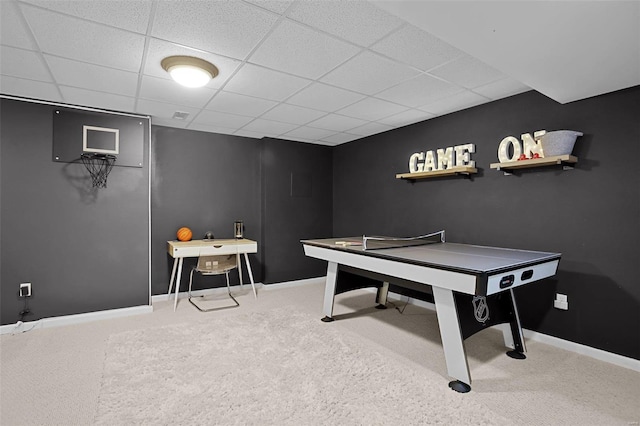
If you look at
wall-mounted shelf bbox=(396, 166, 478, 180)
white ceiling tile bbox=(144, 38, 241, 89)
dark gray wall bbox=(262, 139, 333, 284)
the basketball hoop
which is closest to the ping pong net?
wall-mounted shelf bbox=(396, 166, 478, 180)

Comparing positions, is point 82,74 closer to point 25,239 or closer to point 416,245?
point 25,239

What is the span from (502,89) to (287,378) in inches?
122

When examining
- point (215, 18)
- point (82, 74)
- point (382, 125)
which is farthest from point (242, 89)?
point (382, 125)

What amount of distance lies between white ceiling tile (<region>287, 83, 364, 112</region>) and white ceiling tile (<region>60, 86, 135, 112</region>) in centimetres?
171

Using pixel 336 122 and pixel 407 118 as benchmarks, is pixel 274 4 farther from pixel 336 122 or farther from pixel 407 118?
pixel 407 118

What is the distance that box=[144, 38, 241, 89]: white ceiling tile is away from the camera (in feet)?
7.20

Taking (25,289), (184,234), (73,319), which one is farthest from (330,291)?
(25,289)

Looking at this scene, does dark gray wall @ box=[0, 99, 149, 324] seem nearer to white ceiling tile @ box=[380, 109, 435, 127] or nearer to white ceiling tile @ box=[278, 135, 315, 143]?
white ceiling tile @ box=[278, 135, 315, 143]

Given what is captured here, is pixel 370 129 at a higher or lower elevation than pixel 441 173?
higher

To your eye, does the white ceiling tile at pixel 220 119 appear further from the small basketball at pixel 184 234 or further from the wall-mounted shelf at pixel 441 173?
the wall-mounted shelf at pixel 441 173

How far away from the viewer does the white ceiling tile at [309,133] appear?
14.6 feet

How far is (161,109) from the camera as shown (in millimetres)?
3586

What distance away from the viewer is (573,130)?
273cm

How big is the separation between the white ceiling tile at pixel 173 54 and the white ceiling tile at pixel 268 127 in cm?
133
